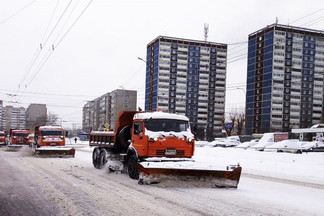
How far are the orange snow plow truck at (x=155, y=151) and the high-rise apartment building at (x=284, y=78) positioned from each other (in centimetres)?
9111

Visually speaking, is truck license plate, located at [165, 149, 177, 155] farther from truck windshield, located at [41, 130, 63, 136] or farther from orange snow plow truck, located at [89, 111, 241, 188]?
Result: truck windshield, located at [41, 130, 63, 136]

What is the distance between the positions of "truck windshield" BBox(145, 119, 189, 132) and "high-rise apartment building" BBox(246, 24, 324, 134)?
92.3 m

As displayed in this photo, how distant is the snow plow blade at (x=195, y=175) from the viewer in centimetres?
1014

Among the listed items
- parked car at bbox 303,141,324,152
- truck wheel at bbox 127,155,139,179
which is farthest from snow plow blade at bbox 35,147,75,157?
parked car at bbox 303,141,324,152

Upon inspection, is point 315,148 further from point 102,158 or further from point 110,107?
point 110,107

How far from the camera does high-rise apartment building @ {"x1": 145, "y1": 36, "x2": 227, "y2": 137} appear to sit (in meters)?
115

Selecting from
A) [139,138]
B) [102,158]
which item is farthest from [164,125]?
[102,158]

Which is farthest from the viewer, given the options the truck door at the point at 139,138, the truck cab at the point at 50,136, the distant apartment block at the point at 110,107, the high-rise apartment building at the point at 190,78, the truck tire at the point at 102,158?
the distant apartment block at the point at 110,107

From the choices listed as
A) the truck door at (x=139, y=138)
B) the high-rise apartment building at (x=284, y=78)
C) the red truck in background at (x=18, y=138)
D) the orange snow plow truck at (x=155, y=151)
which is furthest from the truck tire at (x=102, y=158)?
the high-rise apartment building at (x=284, y=78)

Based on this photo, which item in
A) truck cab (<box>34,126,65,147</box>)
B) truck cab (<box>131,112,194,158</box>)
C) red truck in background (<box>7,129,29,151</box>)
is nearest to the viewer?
truck cab (<box>131,112,194,158</box>)

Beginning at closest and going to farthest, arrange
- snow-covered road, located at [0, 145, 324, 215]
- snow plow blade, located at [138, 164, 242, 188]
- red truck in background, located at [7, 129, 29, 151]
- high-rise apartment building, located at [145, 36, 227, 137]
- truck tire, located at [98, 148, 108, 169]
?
snow-covered road, located at [0, 145, 324, 215] → snow plow blade, located at [138, 164, 242, 188] → truck tire, located at [98, 148, 108, 169] → red truck in background, located at [7, 129, 29, 151] → high-rise apartment building, located at [145, 36, 227, 137]

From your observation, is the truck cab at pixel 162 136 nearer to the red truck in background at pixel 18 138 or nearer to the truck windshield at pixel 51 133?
the truck windshield at pixel 51 133

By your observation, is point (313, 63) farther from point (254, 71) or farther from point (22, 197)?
point (22, 197)

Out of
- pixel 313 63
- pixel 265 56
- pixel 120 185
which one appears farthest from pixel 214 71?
pixel 120 185
